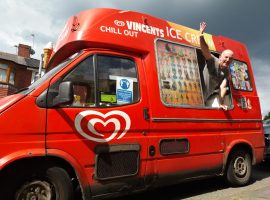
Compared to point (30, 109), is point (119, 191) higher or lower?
lower

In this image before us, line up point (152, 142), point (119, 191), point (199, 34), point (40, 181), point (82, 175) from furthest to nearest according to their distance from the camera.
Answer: point (199, 34) < point (152, 142) < point (119, 191) < point (82, 175) < point (40, 181)

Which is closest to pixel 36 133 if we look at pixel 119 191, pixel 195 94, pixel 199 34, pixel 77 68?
pixel 77 68

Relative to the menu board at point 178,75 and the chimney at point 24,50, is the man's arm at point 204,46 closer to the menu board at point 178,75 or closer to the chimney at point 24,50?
the menu board at point 178,75

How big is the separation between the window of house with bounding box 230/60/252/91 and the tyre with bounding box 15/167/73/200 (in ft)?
13.7

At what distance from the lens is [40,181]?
4.40m

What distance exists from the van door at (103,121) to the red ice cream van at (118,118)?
0.01m

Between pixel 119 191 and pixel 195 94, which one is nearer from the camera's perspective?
pixel 119 191

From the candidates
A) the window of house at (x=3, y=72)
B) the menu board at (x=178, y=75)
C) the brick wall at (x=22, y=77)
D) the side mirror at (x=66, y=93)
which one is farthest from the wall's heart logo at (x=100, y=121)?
the brick wall at (x=22, y=77)

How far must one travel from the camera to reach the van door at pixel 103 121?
4.68 metres

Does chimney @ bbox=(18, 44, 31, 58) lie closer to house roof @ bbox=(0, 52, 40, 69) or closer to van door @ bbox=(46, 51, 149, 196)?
house roof @ bbox=(0, 52, 40, 69)

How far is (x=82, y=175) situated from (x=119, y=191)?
2.25 feet

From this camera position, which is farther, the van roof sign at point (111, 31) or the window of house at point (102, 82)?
the van roof sign at point (111, 31)

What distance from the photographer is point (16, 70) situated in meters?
33.4

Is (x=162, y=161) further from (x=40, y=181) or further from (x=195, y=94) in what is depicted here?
(x=40, y=181)
